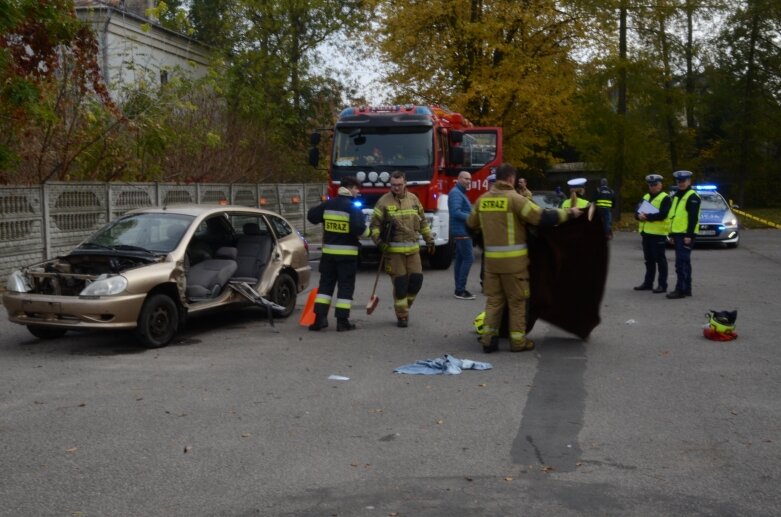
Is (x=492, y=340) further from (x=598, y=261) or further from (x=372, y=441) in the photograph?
(x=372, y=441)

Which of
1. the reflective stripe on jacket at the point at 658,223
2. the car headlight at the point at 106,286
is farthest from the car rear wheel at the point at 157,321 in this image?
the reflective stripe on jacket at the point at 658,223

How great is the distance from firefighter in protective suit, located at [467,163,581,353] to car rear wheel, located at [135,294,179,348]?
335cm

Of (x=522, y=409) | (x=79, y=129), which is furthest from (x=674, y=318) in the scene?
(x=79, y=129)

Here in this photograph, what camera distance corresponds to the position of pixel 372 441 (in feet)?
20.6

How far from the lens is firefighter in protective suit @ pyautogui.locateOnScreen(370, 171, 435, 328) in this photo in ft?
37.4

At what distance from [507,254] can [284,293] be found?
3.68 m

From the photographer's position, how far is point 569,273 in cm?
994

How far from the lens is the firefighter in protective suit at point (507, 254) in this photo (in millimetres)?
9445

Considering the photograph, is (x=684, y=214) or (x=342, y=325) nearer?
(x=342, y=325)

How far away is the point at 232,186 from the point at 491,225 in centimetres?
1487

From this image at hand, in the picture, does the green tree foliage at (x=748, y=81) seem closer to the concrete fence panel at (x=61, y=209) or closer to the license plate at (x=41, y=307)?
the concrete fence panel at (x=61, y=209)

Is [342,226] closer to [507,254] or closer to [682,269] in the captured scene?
[507,254]

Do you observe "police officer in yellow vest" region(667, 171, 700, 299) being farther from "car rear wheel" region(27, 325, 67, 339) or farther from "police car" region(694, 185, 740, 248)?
"police car" region(694, 185, 740, 248)

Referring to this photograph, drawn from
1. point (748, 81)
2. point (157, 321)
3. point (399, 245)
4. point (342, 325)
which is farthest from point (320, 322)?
point (748, 81)
